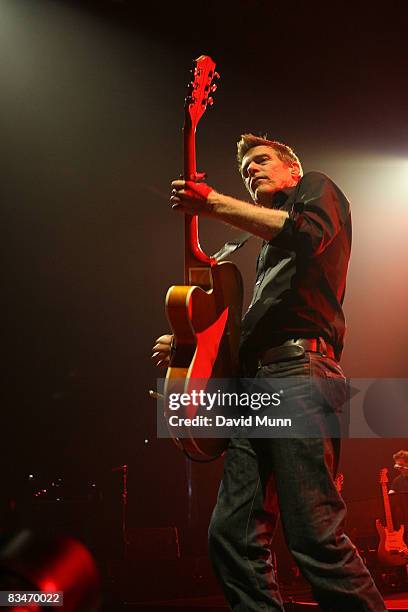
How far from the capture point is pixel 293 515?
178 cm

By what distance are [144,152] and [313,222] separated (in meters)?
4.17

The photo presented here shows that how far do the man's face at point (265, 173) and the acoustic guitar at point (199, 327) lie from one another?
8.5 inches

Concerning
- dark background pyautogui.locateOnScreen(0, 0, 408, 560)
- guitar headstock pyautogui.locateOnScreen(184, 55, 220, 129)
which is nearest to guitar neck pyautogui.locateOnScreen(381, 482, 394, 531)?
dark background pyautogui.locateOnScreen(0, 0, 408, 560)

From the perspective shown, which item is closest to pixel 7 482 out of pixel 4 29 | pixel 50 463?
pixel 50 463

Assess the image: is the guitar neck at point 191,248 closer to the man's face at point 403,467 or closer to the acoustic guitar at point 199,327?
the acoustic guitar at point 199,327

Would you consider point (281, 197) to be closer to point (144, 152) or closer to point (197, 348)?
point (197, 348)

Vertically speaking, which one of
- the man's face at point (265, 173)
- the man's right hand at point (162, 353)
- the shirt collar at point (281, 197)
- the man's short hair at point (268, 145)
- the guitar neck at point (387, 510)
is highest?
the man's short hair at point (268, 145)

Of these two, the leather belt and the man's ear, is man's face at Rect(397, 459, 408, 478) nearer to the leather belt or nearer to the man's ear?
the man's ear

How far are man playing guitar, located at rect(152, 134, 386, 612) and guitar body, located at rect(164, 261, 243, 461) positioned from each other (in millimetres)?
77

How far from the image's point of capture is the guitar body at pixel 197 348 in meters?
2.00

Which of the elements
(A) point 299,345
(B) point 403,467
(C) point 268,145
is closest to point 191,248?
(C) point 268,145

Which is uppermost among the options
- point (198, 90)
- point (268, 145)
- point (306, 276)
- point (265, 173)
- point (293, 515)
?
point (198, 90)

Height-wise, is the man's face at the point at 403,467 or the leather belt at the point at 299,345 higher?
the leather belt at the point at 299,345

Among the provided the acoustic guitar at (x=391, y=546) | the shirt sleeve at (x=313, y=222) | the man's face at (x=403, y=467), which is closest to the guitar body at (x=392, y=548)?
the acoustic guitar at (x=391, y=546)
